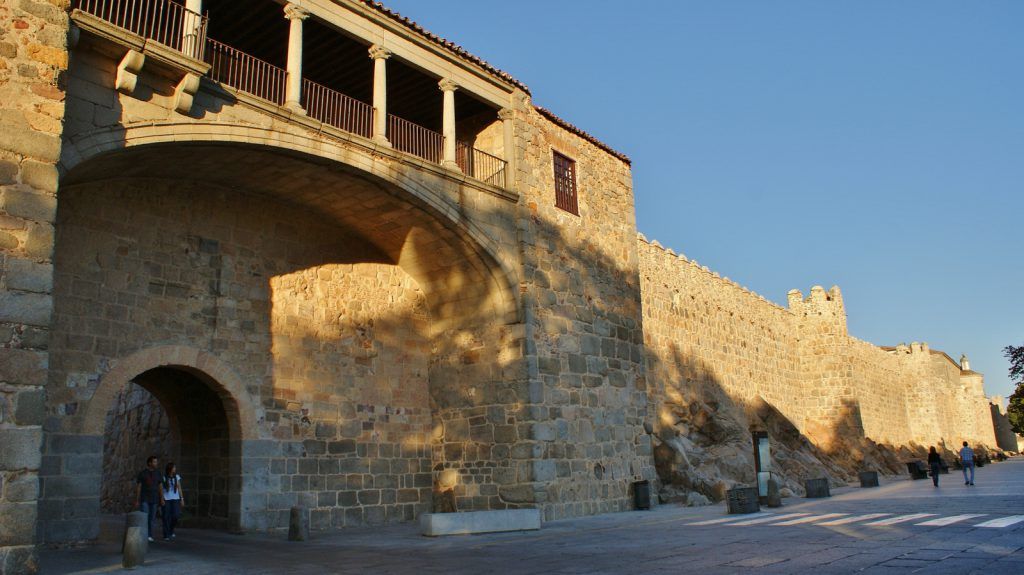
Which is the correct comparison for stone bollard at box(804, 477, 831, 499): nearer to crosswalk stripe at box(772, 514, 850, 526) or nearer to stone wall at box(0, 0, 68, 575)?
crosswalk stripe at box(772, 514, 850, 526)

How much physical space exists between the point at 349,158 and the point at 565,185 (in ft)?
18.6

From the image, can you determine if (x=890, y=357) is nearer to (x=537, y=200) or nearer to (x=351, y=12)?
(x=537, y=200)

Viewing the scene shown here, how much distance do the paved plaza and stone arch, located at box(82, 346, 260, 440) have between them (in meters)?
1.69

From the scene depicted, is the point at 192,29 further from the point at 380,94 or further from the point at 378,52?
the point at 378,52

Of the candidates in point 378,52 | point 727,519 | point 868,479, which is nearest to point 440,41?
→ point 378,52

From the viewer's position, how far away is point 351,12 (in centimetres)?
1205

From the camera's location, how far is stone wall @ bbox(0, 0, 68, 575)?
7070 millimetres

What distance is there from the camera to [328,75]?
13891 mm

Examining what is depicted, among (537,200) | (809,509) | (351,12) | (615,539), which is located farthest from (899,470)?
(351,12)

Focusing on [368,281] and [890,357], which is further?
[890,357]

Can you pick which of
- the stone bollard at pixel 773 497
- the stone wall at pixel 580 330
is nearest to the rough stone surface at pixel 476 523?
the stone wall at pixel 580 330

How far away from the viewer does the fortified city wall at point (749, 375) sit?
19969 mm

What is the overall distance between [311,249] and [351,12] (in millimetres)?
4194

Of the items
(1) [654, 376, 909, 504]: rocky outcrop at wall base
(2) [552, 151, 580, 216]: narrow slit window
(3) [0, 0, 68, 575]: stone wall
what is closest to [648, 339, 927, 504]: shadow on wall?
(1) [654, 376, 909, 504]: rocky outcrop at wall base
